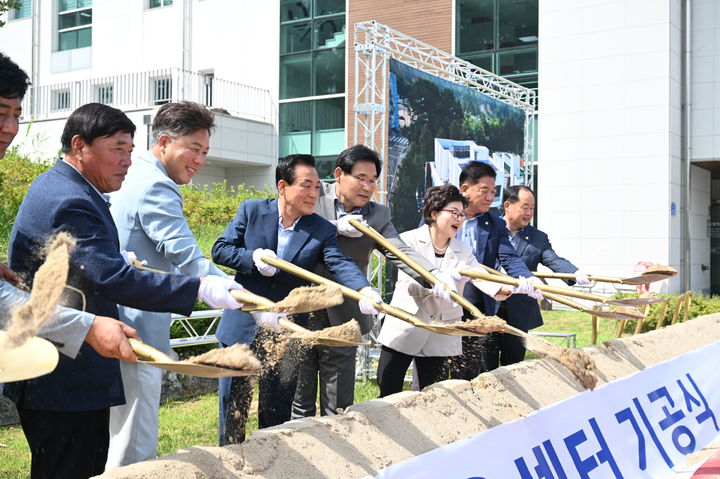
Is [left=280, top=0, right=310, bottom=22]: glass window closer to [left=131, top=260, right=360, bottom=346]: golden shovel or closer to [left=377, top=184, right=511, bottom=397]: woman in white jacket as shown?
[left=377, top=184, right=511, bottom=397]: woman in white jacket

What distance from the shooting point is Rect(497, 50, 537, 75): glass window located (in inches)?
591

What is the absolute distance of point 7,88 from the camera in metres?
2.37

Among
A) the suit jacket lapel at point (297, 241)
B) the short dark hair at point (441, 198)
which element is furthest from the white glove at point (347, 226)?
the short dark hair at point (441, 198)

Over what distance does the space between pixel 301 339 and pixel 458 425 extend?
827mm

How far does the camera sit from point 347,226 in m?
4.12

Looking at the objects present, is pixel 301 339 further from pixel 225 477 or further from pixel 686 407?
pixel 686 407

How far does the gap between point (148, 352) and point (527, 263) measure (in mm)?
4057

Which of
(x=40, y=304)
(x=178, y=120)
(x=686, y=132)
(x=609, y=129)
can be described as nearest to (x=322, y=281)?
(x=178, y=120)

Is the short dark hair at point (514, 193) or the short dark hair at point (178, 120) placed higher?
the short dark hair at point (178, 120)

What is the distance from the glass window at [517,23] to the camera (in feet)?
49.4

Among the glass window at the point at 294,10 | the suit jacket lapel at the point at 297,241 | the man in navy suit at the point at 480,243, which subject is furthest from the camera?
the glass window at the point at 294,10

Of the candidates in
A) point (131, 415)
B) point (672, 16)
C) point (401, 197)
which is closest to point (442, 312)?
point (131, 415)

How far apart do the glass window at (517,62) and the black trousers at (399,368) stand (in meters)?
11.8

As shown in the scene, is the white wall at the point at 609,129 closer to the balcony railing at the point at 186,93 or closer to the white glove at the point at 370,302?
the balcony railing at the point at 186,93
